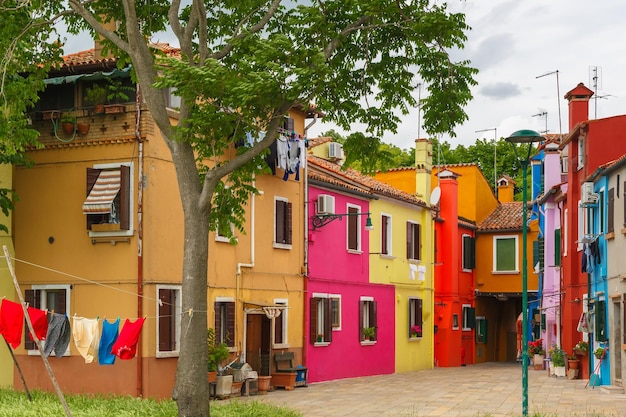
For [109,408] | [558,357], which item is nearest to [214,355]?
[109,408]

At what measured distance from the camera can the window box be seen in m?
21.2

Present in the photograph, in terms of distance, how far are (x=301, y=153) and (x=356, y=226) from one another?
5.78m

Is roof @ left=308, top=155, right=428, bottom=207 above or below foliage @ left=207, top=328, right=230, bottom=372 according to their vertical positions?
above

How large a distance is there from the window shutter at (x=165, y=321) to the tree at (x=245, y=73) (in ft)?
12.8

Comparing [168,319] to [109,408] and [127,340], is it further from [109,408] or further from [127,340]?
[109,408]

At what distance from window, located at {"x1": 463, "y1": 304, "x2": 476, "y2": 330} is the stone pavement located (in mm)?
9656

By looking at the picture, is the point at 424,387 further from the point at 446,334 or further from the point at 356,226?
the point at 446,334

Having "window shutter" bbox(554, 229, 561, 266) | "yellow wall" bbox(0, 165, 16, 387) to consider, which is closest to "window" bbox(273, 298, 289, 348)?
"yellow wall" bbox(0, 165, 16, 387)

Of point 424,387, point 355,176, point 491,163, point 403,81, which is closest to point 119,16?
point 403,81

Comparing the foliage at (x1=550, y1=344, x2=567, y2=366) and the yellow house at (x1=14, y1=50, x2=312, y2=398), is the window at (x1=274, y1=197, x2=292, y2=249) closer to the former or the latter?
the yellow house at (x1=14, y1=50, x2=312, y2=398)

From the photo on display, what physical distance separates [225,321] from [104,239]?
12.9 ft

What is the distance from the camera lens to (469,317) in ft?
138

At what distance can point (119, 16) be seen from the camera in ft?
61.2

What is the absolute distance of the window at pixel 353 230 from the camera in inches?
1224
